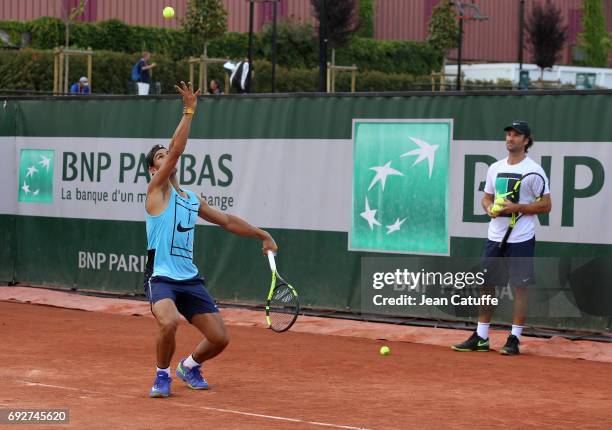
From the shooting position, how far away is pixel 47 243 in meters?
14.8

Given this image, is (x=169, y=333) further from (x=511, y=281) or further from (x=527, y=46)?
(x=527, y=46)

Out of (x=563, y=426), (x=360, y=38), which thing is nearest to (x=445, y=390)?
(x=563, y=426)

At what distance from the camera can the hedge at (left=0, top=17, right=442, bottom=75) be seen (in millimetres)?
33750

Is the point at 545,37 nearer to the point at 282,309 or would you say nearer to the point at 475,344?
the point at 475,344

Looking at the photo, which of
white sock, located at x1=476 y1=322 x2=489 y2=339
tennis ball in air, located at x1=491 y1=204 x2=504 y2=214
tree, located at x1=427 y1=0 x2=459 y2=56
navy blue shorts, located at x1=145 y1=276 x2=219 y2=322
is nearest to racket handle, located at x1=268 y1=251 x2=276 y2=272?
navy blue shorts, located at x1=145 y1=276 x2=219 y2=322

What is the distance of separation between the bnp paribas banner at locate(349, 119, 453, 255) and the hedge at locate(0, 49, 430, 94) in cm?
1858

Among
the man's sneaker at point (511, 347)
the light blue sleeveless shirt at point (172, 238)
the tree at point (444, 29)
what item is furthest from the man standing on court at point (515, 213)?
the tree at point (444, 29)

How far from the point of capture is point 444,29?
131ft

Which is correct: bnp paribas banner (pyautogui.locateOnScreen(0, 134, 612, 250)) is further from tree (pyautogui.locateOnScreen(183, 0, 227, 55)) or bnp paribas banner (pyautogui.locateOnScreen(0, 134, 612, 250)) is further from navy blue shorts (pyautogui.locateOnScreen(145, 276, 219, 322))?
tree (pyautogui.locateOnScreen(183, 0, 227, 55))

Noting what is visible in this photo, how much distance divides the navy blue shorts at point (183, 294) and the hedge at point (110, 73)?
2194 cm

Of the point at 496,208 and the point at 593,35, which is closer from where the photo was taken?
the point at 496,208

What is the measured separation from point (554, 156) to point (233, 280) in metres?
3.91

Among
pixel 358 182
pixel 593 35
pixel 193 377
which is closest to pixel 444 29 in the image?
pixel 593 35

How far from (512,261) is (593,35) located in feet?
132
